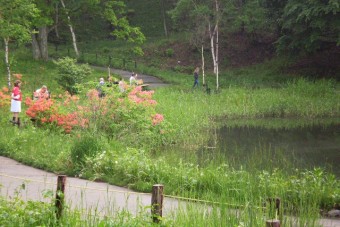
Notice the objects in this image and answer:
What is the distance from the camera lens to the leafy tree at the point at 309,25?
35781 mm

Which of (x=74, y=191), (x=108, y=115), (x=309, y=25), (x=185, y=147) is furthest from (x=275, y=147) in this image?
(x=309, y=25)

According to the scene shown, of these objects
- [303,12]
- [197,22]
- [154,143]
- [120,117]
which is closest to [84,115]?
[120,117]

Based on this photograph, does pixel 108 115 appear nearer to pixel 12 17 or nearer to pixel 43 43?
pixel 12 17

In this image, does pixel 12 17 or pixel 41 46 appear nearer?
pixel 12 17

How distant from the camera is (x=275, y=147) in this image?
1978cm

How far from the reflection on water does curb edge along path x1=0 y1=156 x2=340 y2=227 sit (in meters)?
3.26

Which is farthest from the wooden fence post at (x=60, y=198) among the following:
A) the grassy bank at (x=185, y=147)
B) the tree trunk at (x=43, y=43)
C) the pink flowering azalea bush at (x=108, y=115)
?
the tree trunk at (x=43, y=43)

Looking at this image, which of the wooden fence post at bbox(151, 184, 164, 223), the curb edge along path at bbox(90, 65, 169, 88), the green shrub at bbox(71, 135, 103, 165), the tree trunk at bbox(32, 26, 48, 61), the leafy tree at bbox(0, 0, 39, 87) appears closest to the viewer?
the wooden fence post at bbox(151, 184, 164, 223)

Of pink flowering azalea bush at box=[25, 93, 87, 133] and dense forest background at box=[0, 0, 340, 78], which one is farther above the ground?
dense forest background at box=[0, 0, 340, 78]

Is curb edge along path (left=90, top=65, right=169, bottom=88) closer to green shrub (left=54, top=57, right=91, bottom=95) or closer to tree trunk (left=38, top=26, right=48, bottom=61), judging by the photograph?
tree trunk (left=38, top=26, right=48, bottom=61)

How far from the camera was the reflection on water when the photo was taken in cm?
1603

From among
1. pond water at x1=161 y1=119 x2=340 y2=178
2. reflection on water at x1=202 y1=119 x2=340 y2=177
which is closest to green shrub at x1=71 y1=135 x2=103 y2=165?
pond water at x1=161 y1=119 x2=340 y2=178

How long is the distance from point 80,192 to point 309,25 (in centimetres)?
2855

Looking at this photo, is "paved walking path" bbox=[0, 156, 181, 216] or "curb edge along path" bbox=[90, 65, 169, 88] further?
"curb edge along path" bbox=[90, 65, 169, 88]
